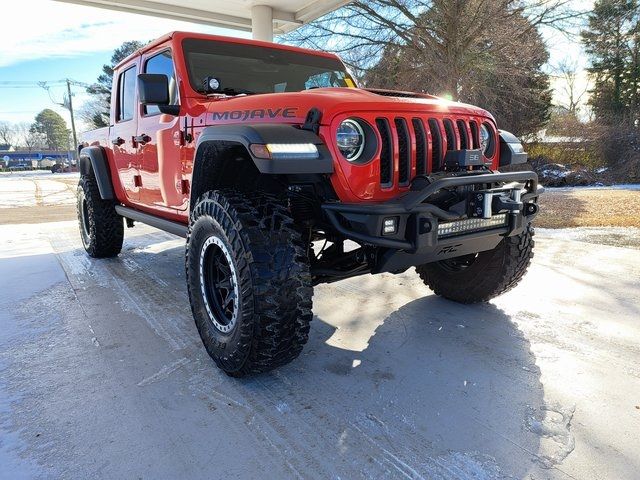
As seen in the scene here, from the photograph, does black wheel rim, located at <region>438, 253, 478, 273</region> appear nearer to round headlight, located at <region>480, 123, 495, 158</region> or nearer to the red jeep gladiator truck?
the red jeep gladiator truck

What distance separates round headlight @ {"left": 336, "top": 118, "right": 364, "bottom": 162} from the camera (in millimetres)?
2311

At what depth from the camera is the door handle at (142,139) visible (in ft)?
12.8

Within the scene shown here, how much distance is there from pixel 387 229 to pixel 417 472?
3.47 ft

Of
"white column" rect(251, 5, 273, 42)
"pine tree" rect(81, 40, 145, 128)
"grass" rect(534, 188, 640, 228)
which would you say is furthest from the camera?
"pine tree" rect(81, 40, 145, 128)

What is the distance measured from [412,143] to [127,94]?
11.2ft

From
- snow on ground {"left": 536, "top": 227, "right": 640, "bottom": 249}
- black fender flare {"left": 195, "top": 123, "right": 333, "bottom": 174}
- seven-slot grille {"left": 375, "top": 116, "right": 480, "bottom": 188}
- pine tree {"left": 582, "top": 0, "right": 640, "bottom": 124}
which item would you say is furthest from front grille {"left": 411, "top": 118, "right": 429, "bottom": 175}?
pine tree {"left": 582, "top": 0, "right": 640, "bottom": 124}

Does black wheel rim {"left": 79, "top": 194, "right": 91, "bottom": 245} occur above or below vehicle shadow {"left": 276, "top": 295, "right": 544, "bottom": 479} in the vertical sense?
above

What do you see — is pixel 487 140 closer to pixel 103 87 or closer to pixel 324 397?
pixel 324 397

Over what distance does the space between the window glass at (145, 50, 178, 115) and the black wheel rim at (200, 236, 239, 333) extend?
4.42ft

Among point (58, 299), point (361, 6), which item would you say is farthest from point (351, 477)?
point (361, 6)

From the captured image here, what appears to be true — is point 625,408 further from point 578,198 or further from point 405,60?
point 405,60

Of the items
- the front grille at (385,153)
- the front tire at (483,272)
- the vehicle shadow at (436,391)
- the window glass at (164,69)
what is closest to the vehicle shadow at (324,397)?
the vehicle shadow at (436,391)

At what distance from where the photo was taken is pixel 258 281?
2.20 m

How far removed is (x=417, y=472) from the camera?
5.80 feet
